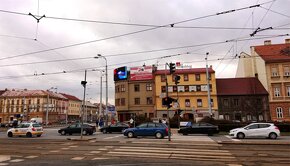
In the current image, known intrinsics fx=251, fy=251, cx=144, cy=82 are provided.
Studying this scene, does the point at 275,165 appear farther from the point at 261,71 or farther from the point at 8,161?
the point at 261,71

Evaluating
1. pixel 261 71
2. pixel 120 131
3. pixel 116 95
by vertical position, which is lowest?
pixel 120 131

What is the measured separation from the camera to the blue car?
2380 centimetres

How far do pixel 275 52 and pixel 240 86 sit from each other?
9.43 metres

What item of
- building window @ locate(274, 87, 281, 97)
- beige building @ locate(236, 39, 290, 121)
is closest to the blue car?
beige building @ locate(236, 39, 290, 121)

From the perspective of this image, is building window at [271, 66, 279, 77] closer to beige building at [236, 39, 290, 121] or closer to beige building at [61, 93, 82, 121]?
beige building at [236, 39, 290, 121]

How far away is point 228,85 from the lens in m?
53.5

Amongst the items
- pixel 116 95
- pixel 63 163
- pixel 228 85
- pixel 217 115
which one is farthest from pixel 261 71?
pixel 63 163

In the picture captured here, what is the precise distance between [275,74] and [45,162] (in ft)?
158

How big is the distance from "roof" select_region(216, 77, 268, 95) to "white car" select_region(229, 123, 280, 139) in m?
28.1

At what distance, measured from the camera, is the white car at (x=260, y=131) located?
23.1m

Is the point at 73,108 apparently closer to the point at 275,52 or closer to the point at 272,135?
the point at 275,52

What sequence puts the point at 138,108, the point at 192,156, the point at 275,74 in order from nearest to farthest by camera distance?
the point at 192,156
the point at 275,74
the point at 138,108

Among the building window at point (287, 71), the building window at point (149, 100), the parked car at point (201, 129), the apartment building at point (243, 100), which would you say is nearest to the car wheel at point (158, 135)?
the parked car at point (201, 129)

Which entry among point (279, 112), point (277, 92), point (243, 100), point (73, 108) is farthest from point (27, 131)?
point (73, 108)
